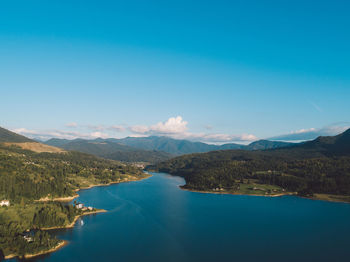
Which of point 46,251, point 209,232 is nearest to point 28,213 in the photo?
point 46,251

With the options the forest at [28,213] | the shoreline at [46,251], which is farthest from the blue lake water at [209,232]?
the forest at [28,213]

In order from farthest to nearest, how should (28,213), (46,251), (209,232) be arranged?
(28,213) < (209,232) < (46,251)

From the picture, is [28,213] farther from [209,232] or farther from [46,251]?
[209,232]

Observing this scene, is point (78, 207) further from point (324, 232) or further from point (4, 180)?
point (324, 232)

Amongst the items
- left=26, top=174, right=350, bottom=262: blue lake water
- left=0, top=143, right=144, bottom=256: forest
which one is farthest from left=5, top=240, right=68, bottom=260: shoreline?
left=26, top=174, right=350, bottom=262: blue lake water

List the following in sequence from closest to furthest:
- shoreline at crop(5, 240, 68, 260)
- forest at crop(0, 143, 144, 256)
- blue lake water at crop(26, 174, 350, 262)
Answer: shoreline at crop(5, 240, 68, 260) → blue lake water at crop(26, 174, 350, 262) → forest at crop(0, 143, 144, 256)

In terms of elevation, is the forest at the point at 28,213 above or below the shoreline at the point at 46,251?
above

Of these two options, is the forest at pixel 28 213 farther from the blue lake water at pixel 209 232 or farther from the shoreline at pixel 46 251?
the blue lake water at pixel 209 232

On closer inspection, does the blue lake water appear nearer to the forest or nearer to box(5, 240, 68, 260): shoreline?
box(5, 240, 68, 260): shoreline
